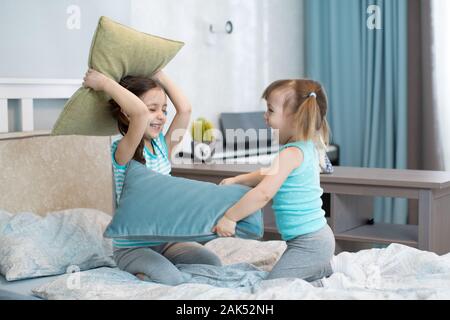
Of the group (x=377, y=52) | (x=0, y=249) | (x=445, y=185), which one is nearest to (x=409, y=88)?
(x=377, y=52)

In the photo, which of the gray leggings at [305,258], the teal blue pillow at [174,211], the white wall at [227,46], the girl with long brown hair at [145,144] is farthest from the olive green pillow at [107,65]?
the white wall at [227,46]

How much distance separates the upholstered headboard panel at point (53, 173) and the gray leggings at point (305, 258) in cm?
105

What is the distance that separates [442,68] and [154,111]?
90.8 inches

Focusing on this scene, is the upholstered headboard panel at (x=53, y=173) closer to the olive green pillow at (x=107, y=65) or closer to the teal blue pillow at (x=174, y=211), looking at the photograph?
the olive green pillow at (x=107, y=65)

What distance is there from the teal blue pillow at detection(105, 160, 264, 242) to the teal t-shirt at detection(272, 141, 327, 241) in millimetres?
63

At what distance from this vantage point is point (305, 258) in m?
1.65

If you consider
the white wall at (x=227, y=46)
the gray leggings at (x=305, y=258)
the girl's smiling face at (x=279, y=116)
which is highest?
the white wall at (x=227, y=46)

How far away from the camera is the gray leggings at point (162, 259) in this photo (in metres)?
1.71

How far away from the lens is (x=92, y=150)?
258 cm

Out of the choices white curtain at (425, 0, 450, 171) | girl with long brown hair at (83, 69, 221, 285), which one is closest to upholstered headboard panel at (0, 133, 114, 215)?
girl with long brown hair at (83, 69, 221, 285)

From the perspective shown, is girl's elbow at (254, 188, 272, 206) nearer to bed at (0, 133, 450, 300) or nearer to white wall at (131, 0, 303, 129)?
bed at (0, 133, 450, 300)

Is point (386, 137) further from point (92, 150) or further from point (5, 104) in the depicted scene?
point (5, 104)

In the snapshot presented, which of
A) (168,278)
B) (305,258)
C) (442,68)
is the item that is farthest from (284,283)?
(442,68)

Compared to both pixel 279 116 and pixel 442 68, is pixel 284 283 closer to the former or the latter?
pixel 279 116
